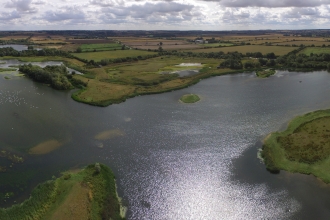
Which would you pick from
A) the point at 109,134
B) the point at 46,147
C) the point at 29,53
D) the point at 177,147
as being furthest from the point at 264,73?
the point at 29,53

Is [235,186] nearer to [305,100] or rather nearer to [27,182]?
[27,182]

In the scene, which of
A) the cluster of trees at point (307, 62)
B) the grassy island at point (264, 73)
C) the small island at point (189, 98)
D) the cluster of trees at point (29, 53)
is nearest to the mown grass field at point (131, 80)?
the small island at point (189, 98)

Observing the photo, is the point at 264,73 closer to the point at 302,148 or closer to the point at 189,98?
the point at 189,98

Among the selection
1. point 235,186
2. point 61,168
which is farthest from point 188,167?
point 61,168

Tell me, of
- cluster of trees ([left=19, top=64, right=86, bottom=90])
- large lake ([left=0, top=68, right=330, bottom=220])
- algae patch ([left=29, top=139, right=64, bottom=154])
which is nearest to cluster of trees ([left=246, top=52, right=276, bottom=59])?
large lake ([left=0, top=68, right=330, bottom=220])

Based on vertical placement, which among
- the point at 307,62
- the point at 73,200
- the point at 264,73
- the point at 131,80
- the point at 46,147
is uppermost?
the point at 307,62
